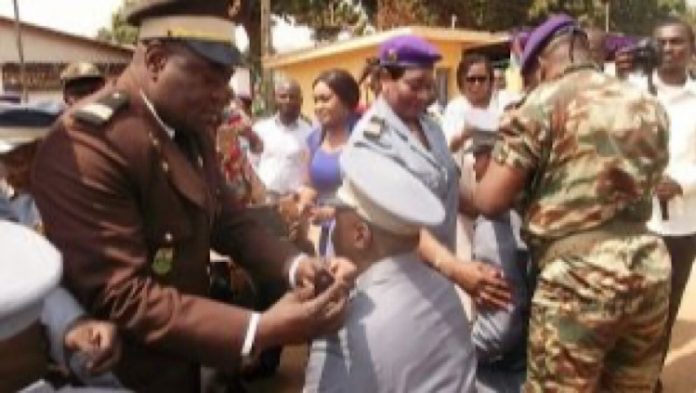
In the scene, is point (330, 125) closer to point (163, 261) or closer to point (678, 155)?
point (678, 155)

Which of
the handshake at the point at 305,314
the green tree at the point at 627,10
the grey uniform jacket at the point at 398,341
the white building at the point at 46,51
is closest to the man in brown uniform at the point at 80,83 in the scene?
the grey uniform jacket at the point at 398,341

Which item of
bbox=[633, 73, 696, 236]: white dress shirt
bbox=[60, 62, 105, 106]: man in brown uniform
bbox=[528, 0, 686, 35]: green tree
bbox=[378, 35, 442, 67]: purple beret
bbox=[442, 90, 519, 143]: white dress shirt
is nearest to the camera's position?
bbox=[378, 35, 442, 67]: purple beret

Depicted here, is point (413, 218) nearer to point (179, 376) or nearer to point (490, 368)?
point (179, 376)

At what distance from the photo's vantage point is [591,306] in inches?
103


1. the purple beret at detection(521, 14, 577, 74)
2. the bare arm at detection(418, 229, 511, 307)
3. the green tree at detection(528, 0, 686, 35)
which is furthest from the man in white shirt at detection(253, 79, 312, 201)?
the green tree at detection(528, 0, 686, 35)

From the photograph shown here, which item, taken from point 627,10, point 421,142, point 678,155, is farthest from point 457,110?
point 627,10

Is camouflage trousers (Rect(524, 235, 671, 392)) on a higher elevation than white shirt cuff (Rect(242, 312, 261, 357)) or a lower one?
lower

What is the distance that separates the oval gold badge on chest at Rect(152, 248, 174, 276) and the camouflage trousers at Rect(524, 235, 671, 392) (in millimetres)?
1376

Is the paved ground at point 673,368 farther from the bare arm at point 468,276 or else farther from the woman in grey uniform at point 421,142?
the bare arm at point 468,276

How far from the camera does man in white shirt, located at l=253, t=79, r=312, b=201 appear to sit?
5.74m

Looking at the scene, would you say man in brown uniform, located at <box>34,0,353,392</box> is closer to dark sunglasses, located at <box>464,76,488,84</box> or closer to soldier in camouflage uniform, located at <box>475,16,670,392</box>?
→ soldier in camouflage uniform, located at <box>475,16,670,392</box>

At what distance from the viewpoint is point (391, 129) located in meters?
2.60

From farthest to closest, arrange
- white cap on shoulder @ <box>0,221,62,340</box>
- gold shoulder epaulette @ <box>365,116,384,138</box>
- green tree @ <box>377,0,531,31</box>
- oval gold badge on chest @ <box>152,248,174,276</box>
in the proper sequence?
green tree @ <box>377,0,531,31</box> < gold shoulder epaulette @ <box>365,116,384,138</box> < oval gold badge on chest @ <box>152,248,174,276</box> < white cap on shoulder @ <box>0,221,62,340</box>

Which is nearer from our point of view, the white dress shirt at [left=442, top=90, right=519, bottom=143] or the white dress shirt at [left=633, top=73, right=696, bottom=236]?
the white dress shirt at [left=633, top=73, right=696, bottom=236]
